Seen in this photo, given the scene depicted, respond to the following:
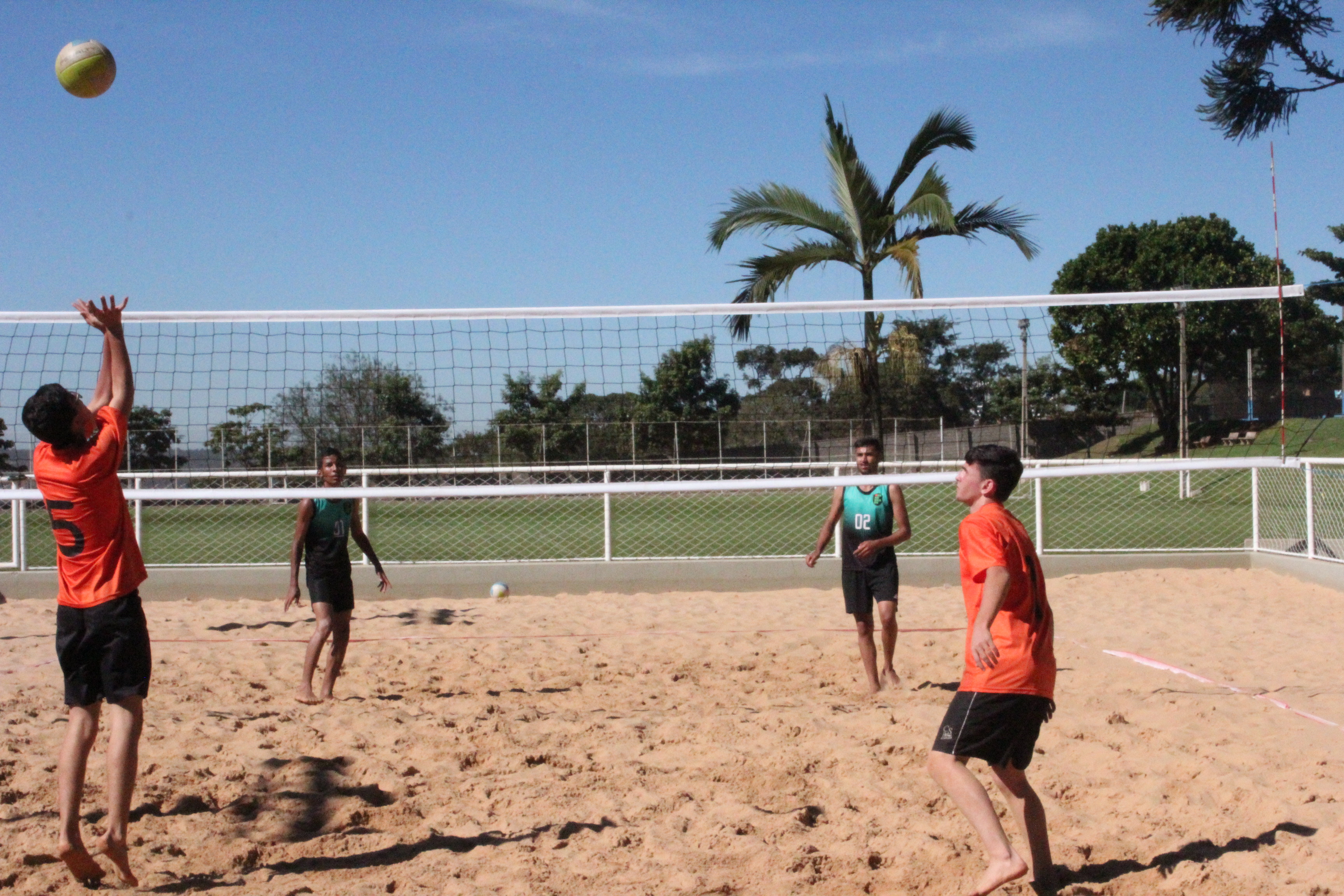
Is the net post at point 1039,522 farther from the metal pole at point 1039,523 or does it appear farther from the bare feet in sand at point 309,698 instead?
the bare feet in sand at point 309,698

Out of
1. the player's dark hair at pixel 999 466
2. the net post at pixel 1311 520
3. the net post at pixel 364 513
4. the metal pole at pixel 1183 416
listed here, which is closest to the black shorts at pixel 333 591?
the net post at pixel 364 513

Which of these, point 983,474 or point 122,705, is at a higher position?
point 983,474

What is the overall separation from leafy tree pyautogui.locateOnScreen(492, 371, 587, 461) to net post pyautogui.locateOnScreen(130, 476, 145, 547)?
12.8ft

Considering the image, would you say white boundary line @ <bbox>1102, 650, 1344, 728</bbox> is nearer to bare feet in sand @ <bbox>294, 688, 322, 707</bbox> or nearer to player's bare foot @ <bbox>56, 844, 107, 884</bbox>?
bare feet in sand @ <bbox>294, 688, 322, 707</bbox>

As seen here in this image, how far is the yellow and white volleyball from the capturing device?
217 inches

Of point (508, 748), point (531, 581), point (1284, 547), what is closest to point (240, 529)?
point (531, 581)

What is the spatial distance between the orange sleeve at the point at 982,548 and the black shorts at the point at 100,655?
8.91 ft

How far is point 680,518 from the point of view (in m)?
17.0

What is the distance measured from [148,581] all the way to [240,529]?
5.90 m

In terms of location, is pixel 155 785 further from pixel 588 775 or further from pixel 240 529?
pixel 240 529

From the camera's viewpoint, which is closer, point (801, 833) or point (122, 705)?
point (122, 705)

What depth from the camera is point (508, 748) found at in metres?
4.89

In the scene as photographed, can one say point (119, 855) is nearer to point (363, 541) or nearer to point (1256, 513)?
point (363, 541)

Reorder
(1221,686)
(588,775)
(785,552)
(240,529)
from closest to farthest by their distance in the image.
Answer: (588,775)
(1221,686)
(785,552)
(240,529)
